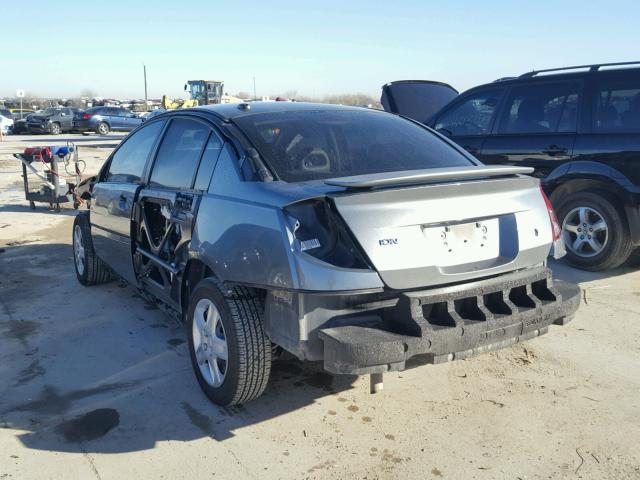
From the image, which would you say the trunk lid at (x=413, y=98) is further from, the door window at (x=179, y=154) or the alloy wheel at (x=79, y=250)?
the door window at (x=179, y=154)

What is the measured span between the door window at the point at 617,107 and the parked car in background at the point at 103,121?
99.9 feet

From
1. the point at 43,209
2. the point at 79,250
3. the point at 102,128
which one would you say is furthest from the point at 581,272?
the point at 102,128

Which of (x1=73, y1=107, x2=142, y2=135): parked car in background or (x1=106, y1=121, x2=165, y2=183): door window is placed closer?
(x1=106, y1=121, x2=165, y2=183): door window

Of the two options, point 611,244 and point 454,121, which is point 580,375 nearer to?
point 611,244

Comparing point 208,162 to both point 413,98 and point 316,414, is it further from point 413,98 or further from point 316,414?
point 413,98

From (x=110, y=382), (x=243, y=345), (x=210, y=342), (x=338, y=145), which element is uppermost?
(x=338, y=145)

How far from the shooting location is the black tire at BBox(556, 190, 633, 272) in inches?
230

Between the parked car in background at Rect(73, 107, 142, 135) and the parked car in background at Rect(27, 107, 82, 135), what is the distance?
19.0 inches

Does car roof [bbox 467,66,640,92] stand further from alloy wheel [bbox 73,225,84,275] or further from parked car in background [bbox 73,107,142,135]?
parked car in background [bbox 73,107,142,135]

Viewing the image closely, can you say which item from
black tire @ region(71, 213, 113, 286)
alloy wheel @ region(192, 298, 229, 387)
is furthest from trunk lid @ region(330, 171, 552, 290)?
black tire @ region(71, 213, 113, 286)

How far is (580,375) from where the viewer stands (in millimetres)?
3838

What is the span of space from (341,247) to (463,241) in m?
0.65

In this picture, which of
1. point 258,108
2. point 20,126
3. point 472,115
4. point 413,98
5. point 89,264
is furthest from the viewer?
point 20,126

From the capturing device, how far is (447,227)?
3.02 metres
